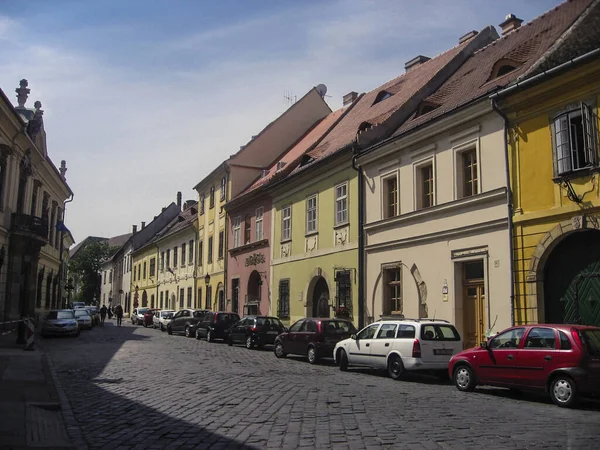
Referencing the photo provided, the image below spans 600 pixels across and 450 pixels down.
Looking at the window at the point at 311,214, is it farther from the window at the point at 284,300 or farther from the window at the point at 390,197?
the window at the point at 390,197

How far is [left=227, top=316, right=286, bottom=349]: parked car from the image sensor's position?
24.4m

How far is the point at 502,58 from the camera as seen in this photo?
19.0 metres

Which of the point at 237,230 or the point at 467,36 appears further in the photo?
the point at 237,230

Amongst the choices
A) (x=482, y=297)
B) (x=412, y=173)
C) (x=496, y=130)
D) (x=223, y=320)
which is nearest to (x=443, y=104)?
(x=412, y=173)

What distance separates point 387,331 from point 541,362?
16.7 feet

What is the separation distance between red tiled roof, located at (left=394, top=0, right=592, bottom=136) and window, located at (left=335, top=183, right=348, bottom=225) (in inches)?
141

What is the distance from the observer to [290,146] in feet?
125

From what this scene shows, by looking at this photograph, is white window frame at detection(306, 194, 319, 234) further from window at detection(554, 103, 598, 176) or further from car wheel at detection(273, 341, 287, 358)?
window at detection(554, 103, 598, 176)

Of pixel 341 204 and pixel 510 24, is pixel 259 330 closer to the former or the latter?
pixel 341 204

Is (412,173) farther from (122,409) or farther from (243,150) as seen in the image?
(243,150)

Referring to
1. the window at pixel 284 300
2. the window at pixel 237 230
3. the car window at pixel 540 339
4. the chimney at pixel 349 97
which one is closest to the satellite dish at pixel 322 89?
the chimney at pixel 349 97

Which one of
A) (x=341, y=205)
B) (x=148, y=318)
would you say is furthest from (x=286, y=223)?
(x=148, y=318)

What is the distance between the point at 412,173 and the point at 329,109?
19.1 metres

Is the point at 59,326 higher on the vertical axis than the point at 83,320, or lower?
lower
